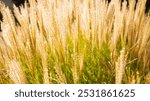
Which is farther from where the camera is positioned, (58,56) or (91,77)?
(58,56)

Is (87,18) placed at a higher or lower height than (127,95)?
higher

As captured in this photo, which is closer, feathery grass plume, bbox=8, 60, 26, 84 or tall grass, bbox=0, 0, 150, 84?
feathery grass plume, bbox=8, 60, 26, 84

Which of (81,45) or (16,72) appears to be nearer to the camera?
(16,72)

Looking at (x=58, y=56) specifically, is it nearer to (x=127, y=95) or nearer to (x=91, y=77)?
(x=91, y=77)

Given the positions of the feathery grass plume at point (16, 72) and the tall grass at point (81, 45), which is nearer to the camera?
the feathery grass plume at point (16, 72)

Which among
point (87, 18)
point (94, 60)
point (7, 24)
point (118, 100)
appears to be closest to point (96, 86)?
point (118, 100)

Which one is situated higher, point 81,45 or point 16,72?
point 16,72

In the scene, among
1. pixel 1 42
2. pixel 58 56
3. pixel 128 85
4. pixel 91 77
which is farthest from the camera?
pixel 1 42

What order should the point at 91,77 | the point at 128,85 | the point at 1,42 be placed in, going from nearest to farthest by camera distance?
the point at 128,85, the point at 91,77, the point at 1,42

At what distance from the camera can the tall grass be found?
A: 246 centimetres

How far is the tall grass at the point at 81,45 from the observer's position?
8.06ft

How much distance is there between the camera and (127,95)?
2305mm

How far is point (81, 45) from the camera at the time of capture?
278 centimetres

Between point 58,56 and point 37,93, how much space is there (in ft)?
1.49
